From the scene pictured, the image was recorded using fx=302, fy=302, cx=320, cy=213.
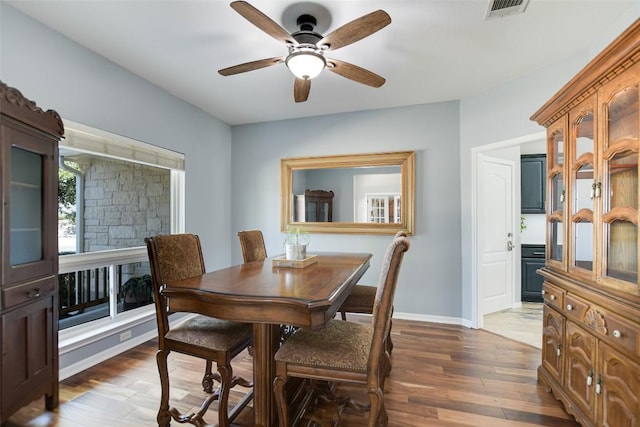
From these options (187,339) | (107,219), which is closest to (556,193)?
(187,339)

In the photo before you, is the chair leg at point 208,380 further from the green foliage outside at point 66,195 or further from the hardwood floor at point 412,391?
the green foliage outside at point 66,195

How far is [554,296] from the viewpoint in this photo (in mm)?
2080

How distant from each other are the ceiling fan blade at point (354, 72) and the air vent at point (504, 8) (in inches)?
30.7

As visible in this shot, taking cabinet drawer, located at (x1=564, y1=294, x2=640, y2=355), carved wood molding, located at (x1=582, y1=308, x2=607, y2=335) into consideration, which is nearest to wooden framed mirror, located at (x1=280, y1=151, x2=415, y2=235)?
cabinet drawer, located at (x1=564, y1=294, x2=640, y2=355)

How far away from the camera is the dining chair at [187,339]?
1642mm

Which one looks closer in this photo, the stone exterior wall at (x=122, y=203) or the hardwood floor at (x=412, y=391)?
the hardwood floor at (x=412, y=391)

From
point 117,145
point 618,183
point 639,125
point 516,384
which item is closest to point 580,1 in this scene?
point 639,125

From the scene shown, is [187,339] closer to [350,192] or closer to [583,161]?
[583,161]

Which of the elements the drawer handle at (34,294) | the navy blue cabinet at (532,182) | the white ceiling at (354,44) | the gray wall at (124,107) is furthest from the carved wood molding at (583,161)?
the gray wall at (124,107)

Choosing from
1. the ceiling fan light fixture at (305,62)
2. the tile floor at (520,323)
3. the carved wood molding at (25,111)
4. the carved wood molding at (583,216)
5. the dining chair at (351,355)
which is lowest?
the tile floor at (520,323)

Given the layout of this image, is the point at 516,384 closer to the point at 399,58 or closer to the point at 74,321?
the point at 399,58

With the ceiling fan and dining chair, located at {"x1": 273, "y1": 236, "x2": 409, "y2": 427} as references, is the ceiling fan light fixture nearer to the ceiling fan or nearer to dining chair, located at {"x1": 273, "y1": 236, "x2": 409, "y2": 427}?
the ceiling fan

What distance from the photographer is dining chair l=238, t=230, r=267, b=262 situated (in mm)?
2779

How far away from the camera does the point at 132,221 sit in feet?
10.2
